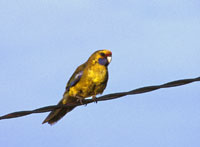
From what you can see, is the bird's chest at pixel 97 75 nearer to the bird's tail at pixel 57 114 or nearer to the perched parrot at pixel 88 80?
the perched parrot at pixel 88 80

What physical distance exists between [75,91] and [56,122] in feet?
2.31

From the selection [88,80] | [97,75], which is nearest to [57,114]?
[88,80]

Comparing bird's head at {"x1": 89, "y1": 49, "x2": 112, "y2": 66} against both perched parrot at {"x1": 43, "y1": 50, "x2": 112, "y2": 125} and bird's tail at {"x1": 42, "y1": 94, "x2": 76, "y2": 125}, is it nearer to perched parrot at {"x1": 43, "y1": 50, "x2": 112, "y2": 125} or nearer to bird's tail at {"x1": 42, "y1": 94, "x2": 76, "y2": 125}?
perched parrot at {"x1": 43, "y1": 50, "x2": 112, "y2": 125}

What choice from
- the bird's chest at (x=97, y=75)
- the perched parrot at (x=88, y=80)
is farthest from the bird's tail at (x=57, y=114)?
the bird's chest at (x=97, y=75)

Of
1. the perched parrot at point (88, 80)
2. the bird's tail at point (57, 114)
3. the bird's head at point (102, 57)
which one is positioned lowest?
the bird's tail at point (57, 114)

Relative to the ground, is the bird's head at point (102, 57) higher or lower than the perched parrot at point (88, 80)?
higher

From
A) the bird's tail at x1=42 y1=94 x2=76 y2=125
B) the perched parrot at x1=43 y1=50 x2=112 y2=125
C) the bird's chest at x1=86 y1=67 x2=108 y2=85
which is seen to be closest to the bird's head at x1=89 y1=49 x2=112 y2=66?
the perched parrot at x1=43 y1=50 x2=112 y2=125

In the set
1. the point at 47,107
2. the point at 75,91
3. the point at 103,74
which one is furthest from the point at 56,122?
the point at 47,107

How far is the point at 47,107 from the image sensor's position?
19.2 ft

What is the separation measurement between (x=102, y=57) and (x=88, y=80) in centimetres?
60

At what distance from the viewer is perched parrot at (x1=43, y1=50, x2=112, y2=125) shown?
8.09 m

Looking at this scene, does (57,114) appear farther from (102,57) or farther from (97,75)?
(102,57)

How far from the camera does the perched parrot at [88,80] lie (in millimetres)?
8086

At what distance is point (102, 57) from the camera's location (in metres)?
8.40
